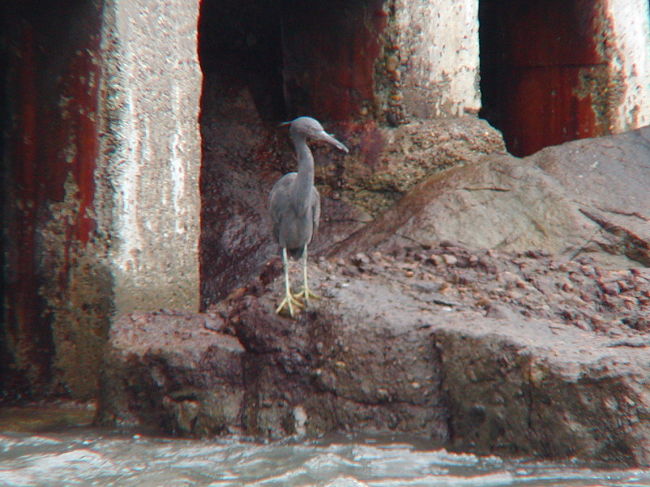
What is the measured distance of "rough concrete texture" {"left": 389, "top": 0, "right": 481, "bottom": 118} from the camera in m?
5.69

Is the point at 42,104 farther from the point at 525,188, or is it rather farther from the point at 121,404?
the point at 525,188

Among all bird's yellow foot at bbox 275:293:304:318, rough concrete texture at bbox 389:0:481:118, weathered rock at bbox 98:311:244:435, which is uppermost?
rough concrete texture at bbox 389:0:481:118

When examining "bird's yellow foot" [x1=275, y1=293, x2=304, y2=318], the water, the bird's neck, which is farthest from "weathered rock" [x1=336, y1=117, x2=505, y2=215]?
the water

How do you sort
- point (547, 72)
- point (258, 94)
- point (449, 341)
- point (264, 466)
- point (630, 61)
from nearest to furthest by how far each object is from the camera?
point (264, 466) → point (449, 341) → point (630, 61) → point (547, 72) → point (258, 94)

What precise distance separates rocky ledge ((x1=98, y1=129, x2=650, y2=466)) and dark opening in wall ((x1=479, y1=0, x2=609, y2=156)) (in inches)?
61.0

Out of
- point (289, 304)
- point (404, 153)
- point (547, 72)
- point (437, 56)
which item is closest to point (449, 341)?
point (289, 304)

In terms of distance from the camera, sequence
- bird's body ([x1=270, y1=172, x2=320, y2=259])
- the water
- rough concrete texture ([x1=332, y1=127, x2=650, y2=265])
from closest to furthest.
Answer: the water, bird's body ([x1=270, y1=172, x2=320, y2=259]), rough concrete texture ([x1=332, y1=127, x2=650, y2=265])

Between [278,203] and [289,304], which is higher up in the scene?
[278,203]

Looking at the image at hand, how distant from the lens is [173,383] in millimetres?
3764

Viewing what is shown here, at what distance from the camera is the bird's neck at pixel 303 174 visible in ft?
15.0

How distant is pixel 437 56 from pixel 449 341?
9.32 feet

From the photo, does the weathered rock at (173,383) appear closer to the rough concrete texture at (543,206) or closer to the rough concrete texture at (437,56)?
the rough concrete texture at (543,206)

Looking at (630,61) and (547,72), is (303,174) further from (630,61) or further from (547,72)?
(630,61)

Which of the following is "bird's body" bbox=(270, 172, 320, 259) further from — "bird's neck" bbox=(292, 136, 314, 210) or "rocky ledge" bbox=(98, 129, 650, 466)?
"rocky ledge" bbox=(98, 129, 650, 466)
